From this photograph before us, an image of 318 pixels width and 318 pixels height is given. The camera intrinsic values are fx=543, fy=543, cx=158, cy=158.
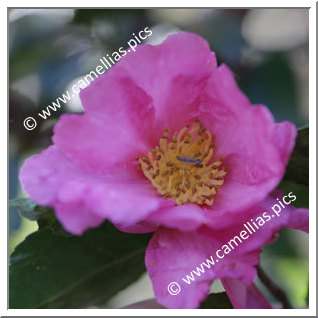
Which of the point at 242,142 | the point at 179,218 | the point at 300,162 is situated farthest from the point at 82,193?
the point at 300,162

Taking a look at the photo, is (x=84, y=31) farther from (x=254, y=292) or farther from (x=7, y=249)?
(x=254, y=292)

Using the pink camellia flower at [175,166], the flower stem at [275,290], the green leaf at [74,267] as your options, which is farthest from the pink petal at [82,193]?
the flower stem at [275,290]

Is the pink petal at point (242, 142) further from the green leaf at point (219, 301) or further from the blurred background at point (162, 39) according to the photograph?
the blurred background at point (162, 39)

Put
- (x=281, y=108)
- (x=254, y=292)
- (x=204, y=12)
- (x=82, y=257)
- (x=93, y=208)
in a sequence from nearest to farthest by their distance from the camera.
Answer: (x=93, y=208), (x=254, y=292), (x=82, y=257), (x=204, y=12), (x=281, y=108)

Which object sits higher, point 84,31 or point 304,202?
point 84,31

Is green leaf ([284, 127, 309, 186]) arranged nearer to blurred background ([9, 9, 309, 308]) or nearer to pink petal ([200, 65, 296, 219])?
pink petal ([200, 65, 296, 219])

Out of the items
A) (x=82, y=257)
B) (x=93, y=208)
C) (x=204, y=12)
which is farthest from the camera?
(x=204, y=12)

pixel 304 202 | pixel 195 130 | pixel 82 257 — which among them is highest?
pixel 195 130

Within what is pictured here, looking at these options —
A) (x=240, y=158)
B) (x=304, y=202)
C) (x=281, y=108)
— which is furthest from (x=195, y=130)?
(x=281, y=108)

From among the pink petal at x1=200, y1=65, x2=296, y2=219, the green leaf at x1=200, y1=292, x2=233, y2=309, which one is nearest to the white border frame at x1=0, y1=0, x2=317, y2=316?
the green leaf at x1=200, y1=292, x2=233, y2=309

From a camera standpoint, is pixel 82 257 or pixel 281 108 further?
pixel 281 108
